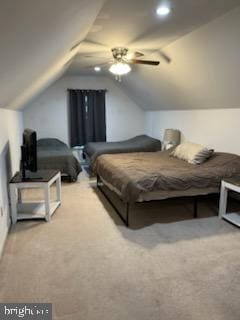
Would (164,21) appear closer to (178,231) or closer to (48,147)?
(178,231)

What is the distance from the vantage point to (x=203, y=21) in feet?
8.97

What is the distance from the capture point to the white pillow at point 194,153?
380cm

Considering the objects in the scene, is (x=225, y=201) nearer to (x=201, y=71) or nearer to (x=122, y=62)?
(x=201, y=71)

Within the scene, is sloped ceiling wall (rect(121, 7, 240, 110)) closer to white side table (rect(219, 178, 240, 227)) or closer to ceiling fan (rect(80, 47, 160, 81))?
ceiling fan (rect(80, 47, 160, 81))

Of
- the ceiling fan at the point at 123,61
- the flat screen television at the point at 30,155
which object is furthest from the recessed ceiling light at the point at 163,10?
the flat screen television at the point at 30,155

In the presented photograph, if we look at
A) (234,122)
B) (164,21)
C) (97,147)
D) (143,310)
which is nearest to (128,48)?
(164,21)

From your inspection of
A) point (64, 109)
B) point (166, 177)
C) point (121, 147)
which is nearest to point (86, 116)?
point (64, 109)

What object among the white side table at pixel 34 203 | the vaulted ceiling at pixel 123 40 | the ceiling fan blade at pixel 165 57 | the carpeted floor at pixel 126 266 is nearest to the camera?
the vaulted ceiling at pixel 123 40

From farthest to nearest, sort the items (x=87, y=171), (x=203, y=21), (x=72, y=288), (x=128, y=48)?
1. (x=87, y=171)
2. (x=128, y=48)
3. (x=203, y=21)
4. (x=72, y=288)

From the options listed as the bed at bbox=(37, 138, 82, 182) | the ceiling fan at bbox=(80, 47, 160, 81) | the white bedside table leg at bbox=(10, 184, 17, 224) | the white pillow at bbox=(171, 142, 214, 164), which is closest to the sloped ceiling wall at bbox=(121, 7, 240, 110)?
the ceiling fan at bbox=(80, 47, 160, 81)

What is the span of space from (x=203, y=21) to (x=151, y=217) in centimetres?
237

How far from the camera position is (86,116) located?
21.1 feet

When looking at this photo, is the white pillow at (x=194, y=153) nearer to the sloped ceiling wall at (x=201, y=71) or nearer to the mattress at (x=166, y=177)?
the mattress at (x=166, y=177)

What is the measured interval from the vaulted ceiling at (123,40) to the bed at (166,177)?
3.42 ft
